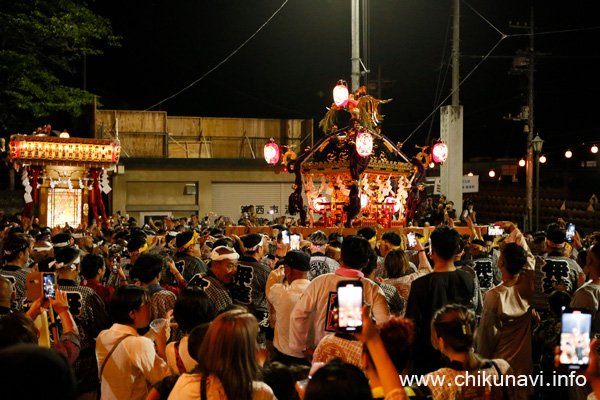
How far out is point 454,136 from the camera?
19.3 metres

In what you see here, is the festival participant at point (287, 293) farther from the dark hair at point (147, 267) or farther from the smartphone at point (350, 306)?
the smartphone at point (350, 306)

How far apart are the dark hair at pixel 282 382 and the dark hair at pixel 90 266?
2.84 meters

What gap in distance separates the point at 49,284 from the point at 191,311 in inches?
48.3

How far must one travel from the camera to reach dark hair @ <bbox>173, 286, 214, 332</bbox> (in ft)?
12.4

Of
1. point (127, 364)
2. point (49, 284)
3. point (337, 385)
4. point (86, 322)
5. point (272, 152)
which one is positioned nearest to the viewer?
point (337, 385)

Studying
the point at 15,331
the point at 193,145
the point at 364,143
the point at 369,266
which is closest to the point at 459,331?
the point at 369,266

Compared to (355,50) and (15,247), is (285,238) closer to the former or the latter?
(15,247)

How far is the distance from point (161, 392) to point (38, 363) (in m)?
1.51

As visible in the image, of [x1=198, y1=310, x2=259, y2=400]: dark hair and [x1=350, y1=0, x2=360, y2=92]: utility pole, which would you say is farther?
[x1=350, y1=0, x2=360, y2=92]: utility pole

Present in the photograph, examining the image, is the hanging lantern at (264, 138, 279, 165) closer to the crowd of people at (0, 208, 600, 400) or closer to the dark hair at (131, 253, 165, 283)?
the crowd of people at (0, 208, 600, 400)

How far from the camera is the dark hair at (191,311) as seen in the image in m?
3.77

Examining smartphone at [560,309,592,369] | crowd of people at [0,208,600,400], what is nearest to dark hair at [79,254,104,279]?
crowd of people at [0,208,600,400]

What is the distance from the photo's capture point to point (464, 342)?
307 cm

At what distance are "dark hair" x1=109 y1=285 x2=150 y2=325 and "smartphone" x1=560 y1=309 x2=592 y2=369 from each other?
2.65 meters
